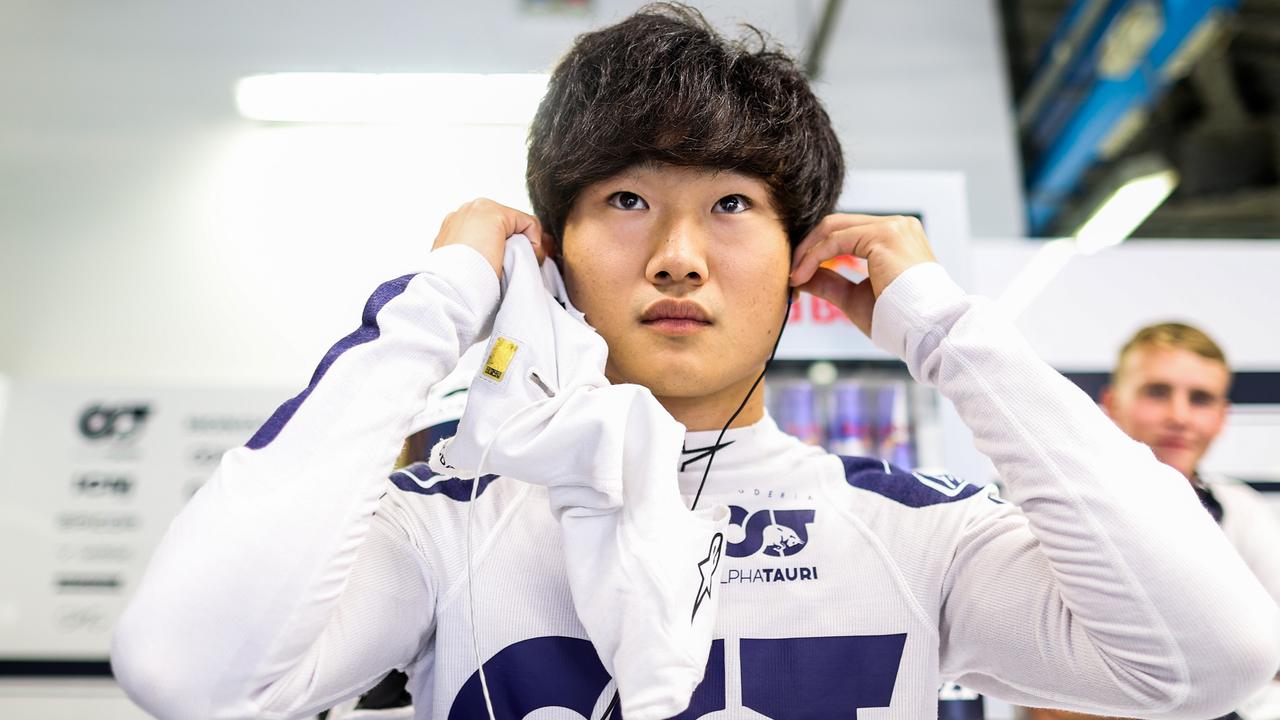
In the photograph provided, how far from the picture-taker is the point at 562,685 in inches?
42.6

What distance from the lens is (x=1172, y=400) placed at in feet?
8.71

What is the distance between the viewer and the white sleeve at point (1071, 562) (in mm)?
974

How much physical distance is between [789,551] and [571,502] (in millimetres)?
336

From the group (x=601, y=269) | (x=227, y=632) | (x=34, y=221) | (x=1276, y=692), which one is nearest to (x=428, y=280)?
(x=601, y=269)

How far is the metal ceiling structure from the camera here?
12.5ft

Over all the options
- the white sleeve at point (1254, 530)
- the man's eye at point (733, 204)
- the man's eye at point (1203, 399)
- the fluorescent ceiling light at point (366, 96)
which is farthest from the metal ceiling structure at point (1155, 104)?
the man's eye at point (733, 204)

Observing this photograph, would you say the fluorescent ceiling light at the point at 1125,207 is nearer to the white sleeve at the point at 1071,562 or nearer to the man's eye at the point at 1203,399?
the man's eye at the point at 1203,399

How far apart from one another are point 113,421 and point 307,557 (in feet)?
8.38

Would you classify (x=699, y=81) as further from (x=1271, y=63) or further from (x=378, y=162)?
(x=1271, y=63)

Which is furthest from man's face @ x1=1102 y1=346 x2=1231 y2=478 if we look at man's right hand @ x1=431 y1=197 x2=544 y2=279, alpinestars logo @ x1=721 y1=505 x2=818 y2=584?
Result: man's right hand @ x1=431 y1=197 x2=544 y2=279

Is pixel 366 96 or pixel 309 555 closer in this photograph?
pixel 309 555

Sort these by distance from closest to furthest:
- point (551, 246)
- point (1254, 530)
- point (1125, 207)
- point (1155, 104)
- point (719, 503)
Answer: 1. point (719, 503)
2. point (551, 246)
3. point (1254, 530)
4. point (1125, 207)
5. point (1155, 104)

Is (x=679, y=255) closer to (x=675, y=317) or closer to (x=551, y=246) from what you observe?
(x=675, y=317)

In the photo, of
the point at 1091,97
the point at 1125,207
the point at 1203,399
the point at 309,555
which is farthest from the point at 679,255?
the point at 1091,97
